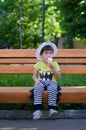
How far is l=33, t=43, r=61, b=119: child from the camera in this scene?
237 inches

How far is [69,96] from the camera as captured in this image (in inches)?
241

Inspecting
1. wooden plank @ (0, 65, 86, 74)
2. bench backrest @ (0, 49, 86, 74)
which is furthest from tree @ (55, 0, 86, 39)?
wooden plank @ (0, 65, 86, 74)

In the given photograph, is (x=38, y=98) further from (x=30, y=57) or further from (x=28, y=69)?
(x=30, y=57)

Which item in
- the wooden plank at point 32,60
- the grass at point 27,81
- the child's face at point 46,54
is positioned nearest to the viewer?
the child's face at point 46,54

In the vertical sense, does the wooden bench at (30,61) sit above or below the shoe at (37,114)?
above

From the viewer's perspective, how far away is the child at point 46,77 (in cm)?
602

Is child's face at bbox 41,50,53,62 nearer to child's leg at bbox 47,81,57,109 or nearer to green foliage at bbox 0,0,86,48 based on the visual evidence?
child's leg at bbox 47,81,57,109

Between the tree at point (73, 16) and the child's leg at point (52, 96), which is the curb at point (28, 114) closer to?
the child's leg at point (52, 96)

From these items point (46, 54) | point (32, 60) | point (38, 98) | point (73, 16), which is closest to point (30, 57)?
point (32, 60)

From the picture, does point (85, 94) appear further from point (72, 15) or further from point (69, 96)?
point (72, 15)

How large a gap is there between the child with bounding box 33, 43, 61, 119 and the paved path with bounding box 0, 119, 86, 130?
132 mm

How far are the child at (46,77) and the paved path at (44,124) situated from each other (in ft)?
0.43

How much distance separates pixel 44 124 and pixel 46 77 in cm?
66

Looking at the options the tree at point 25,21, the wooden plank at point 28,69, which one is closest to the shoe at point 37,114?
the wooden plank at point 28,69
